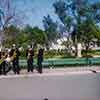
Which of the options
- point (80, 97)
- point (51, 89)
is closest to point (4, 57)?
point (51, 89)

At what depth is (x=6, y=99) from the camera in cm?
903

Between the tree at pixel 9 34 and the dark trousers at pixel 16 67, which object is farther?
the tree at pixel 9 34

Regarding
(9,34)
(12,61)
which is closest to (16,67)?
(12,61)

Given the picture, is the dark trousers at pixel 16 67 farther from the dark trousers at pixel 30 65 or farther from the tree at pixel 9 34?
the tree at pixel 9 34

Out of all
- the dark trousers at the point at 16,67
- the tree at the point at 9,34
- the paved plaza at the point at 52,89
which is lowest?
the paved plaza at the point at 52,89

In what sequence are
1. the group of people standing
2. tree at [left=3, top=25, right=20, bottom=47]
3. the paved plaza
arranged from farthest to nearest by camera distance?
tree at [left=3, top=25, right=20, bottom=47]
the group of people standing
the paved plaza

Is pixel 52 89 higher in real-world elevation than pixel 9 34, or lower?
lower

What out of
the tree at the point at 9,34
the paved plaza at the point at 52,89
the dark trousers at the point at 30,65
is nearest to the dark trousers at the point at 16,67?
the dark trousers at the point at 30,65

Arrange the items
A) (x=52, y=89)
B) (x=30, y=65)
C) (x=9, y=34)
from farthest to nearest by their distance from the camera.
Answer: (x=9, y=34) → (x=30, y=65) → (x=52, y=89)

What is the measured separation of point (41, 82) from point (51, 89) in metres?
1.15

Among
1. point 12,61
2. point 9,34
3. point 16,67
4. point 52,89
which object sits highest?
point 9,34

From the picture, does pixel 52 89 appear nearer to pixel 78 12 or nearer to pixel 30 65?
pixel 30 65

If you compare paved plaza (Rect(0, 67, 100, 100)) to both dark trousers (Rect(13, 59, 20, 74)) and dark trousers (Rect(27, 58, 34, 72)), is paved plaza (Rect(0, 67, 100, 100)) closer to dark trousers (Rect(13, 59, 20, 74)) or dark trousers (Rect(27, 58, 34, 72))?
dark trousers (Rect(13, 59, 20, 74))

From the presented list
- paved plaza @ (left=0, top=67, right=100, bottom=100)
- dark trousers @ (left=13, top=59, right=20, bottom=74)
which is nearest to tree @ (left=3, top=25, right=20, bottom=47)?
dark trousers @ (left=13, top=59, right=20, bottom=74)
